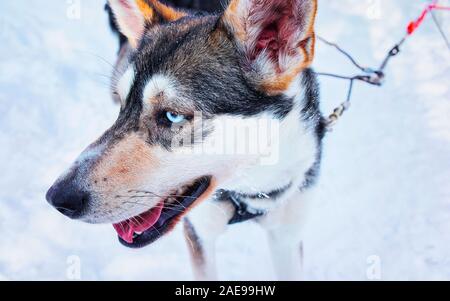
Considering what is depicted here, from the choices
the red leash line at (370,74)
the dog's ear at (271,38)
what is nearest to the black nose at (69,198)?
the dog's ear at (271,38)

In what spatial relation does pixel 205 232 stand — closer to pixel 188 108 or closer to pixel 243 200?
pixel 243 200

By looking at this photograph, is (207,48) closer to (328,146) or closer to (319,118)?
(319,118)

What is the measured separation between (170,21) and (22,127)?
86cm

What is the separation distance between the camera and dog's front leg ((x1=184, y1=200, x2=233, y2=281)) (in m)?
1.35

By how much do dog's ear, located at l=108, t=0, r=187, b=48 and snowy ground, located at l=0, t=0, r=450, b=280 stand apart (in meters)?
0.70

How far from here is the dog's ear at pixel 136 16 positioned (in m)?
1.24

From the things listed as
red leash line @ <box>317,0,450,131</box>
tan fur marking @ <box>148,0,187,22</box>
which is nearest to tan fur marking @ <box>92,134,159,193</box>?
tan fur marking @ <box>148,0,187,22</box>

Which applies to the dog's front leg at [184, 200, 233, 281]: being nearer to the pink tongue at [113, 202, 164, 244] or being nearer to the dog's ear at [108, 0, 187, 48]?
the pink tongue at [113, 202, 164, 244]

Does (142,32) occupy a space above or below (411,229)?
above

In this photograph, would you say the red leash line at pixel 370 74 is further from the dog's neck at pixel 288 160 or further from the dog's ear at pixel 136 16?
the dog's ear at pixel 136 16

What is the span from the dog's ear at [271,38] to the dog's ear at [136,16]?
258mm
